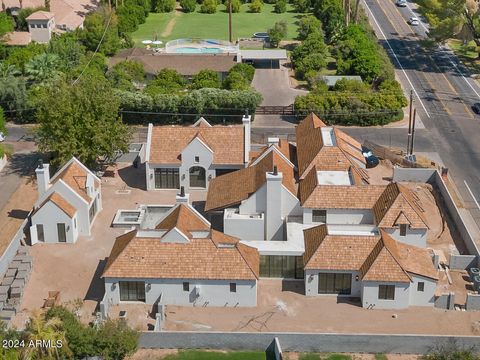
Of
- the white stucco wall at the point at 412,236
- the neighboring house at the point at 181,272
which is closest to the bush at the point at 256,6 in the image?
the white stucco wall at the point at 412,236

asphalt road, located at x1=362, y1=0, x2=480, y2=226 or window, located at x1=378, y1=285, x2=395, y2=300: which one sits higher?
window, located at x1=378, y1=285, x2=395, y2=300

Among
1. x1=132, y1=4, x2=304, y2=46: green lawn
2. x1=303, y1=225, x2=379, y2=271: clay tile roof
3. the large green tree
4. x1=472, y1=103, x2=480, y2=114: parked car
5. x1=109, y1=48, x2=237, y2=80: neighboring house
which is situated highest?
the large green tree

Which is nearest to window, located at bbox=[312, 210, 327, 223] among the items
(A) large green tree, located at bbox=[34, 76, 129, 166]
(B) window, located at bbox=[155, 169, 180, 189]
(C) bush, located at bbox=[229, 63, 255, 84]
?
(B) window, located at bbox=[155, 169, 180, 189]

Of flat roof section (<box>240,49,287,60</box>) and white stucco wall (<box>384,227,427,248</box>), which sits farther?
flat roof section (<box>240,49,287,60</box>)

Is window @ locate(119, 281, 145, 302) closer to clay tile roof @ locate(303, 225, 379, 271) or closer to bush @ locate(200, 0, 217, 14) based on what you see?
clay tile roof @ locate(303, 225, 379, 271)

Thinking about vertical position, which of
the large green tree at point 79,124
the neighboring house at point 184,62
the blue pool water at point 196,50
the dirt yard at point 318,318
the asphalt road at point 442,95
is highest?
the large green tree at point 79,124

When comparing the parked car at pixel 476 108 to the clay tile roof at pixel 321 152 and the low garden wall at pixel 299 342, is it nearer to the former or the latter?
the clay tile roof at pixel 321 152

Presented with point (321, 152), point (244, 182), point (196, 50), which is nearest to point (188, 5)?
point (196, 50)
